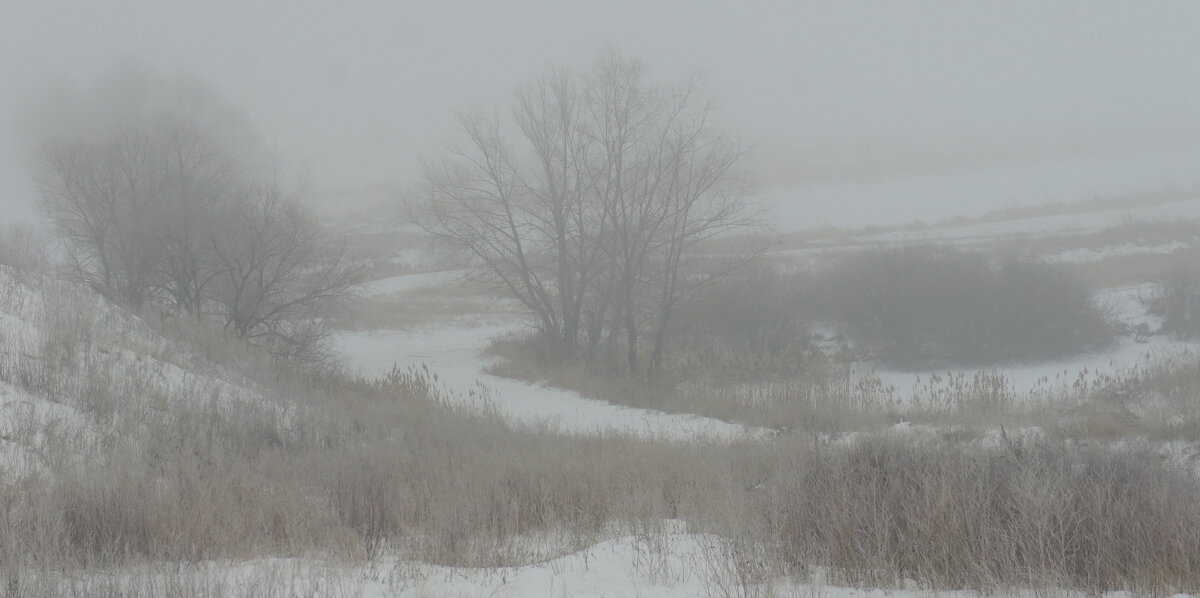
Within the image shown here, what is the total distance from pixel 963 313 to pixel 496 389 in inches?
655

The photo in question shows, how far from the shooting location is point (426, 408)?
13977 mm

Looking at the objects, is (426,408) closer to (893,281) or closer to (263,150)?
(893,281)

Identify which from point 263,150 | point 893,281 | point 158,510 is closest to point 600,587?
point 158,510

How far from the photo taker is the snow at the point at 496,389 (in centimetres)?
1388

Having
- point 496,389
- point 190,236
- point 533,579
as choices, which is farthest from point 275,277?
point 533,579

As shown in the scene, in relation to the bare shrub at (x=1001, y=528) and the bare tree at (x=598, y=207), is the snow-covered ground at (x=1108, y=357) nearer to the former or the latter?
the bare tree at (x=598, y=207)

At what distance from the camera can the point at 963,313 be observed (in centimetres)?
2650

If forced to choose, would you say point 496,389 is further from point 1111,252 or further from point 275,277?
point 1111,252

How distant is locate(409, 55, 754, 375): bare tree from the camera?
21.8 meters

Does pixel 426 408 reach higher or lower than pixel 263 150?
lower

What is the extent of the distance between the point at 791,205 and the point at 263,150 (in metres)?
43.9

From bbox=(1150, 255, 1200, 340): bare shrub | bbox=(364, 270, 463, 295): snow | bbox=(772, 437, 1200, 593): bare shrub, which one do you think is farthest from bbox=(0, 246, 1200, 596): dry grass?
bbox=(364, 270, 463, 295): snow

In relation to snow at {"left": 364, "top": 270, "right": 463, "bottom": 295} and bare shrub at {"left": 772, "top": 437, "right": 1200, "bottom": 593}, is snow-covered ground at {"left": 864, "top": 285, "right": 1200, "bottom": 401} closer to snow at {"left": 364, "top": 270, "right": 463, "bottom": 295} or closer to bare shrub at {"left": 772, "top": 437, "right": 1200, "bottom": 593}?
bare shrub at {"left": 772, "top": 437, "right": 1200, "bottom": 593}

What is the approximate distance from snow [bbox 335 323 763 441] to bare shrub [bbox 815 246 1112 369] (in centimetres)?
1228
